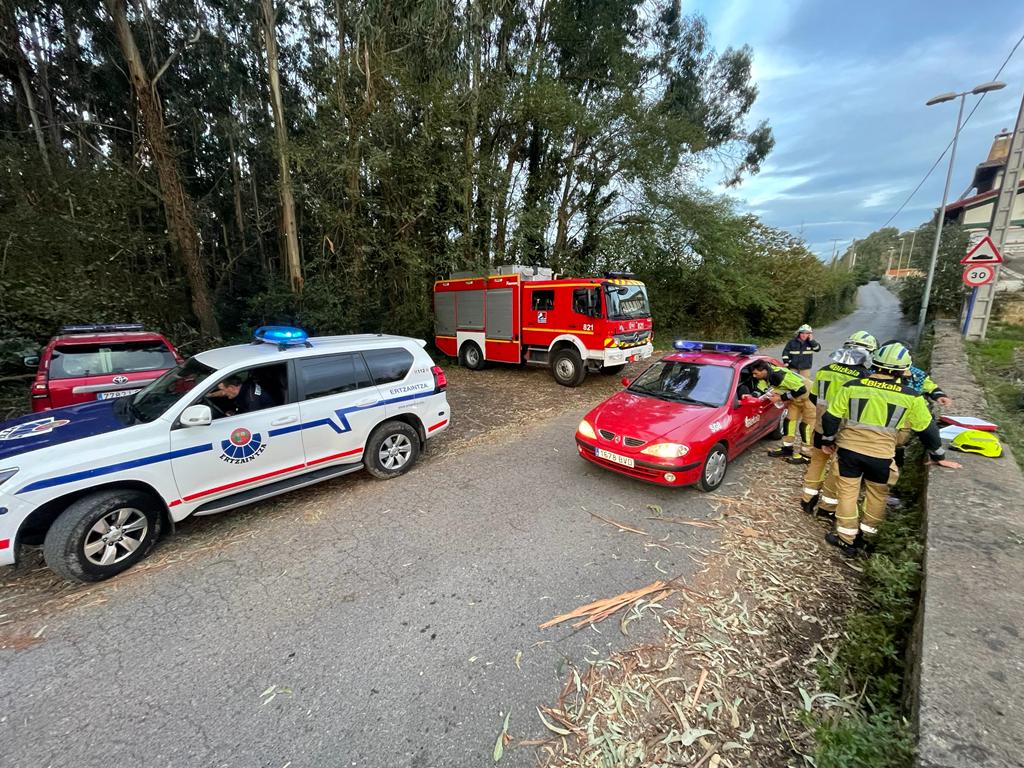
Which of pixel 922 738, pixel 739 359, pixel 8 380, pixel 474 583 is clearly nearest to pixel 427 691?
pixel 474 583

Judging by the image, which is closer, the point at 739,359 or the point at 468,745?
the point at 468,745

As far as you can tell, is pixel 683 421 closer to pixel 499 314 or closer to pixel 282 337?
pixel 282 337

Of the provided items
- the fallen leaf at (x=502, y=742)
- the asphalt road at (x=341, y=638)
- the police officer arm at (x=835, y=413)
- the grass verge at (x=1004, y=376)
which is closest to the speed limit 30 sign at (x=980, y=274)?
the grass verge at (x=1004, y=376)

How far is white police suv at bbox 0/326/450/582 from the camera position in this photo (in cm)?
298

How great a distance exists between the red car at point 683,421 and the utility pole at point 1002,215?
947cm

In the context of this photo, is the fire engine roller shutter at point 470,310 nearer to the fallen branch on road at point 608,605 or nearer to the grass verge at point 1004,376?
the fallen branch on road at point 608,605

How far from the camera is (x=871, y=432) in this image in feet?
11.1

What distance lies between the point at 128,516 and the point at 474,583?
2.80m

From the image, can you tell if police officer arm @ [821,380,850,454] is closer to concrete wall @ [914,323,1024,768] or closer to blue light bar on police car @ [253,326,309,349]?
concrete wall @ [914,323,1024,768]

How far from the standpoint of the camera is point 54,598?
3.01 meters

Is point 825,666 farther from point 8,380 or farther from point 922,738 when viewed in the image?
point 8,380

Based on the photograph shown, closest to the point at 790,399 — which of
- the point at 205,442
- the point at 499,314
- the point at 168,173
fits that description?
the point at 205,442

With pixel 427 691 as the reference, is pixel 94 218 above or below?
above

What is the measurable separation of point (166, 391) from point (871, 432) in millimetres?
6206
